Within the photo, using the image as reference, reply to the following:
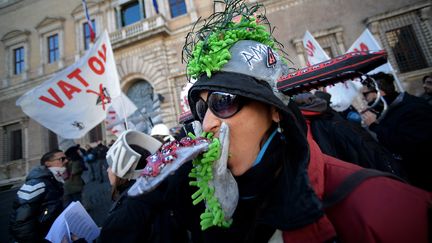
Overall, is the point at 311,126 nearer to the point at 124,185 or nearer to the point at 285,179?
the point at 285,179

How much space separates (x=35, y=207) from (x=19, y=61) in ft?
65.7

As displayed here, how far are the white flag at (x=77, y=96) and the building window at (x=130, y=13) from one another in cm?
1069

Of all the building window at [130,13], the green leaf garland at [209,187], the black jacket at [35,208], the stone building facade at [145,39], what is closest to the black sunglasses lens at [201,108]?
the green leaf garland at [209,187]

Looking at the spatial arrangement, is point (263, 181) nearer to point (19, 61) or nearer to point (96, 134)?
point (96, 134)

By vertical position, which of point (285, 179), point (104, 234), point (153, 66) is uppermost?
point (153, 66)

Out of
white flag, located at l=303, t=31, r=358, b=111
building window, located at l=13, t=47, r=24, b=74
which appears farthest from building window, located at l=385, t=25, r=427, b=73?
building window, located at l=13, t=47, r=24, b=74

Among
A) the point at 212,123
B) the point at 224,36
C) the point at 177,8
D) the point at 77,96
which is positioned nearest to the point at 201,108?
the point at 212,123

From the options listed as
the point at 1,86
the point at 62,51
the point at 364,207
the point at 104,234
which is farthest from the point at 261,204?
the point at 1,86

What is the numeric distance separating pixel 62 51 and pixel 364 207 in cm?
1930

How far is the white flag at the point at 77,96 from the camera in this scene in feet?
13.6

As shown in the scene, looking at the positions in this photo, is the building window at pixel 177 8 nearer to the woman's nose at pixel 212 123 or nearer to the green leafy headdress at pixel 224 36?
the green leafy headdress at pixel 224 36

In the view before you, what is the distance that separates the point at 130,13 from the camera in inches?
561

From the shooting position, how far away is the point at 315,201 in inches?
29.6

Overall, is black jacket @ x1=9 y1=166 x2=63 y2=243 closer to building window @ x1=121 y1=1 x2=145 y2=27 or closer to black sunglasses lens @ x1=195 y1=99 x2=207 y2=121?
black sunglasses lens @ x1=195 y1=99 x2=207 y2=121
